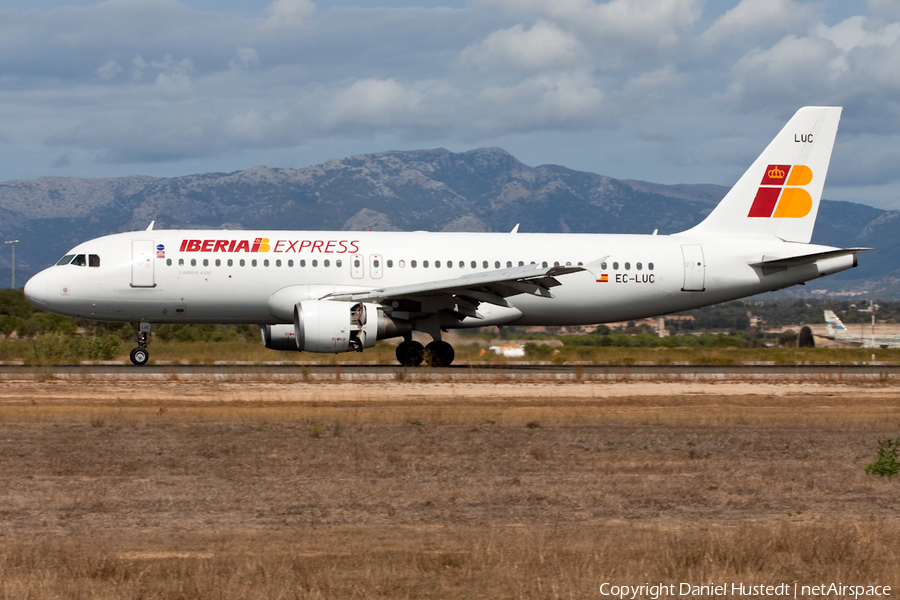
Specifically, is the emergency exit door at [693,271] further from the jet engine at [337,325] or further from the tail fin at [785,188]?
the jet engine at [337,325]

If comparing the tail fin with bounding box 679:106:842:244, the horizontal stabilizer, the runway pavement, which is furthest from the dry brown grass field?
the tail fin with bounding box 679:106:842:244

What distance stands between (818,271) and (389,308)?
494 inches

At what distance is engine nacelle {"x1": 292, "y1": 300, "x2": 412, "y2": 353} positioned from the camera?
24078 millimetres

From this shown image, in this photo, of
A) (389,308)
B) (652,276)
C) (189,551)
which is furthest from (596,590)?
(652,276)

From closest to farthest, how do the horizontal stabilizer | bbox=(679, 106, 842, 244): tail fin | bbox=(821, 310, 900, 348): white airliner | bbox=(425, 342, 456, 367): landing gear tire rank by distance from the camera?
bbox=(425, 342, 456, 367): landing gear tire → the horizontal stabilizer → bbox=(679, 106, 842, 244): tail fin → bbox=(821, 310, 900, 348): white airliner

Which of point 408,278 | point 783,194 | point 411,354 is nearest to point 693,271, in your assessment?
point 783,194

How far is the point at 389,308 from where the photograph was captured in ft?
85.1

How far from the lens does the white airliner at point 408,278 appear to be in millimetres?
25703

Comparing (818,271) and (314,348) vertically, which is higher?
(818,271)

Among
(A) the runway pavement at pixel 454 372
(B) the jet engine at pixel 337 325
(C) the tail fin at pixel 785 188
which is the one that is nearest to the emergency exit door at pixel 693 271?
(C) the tail fin at pixel 785 188

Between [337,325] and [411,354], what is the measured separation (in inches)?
137

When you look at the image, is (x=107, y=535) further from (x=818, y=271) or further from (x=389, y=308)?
(x=818, y=271)

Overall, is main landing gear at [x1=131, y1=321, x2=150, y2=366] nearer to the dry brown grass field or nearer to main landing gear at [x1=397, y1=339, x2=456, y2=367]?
main landing gear at [x1=397, y1=339, x2=456, y2=367]

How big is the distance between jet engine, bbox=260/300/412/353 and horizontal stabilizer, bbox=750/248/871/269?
37.0 ft
